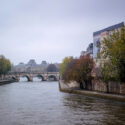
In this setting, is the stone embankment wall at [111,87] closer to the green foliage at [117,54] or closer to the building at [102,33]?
the green foliage at [117,54]

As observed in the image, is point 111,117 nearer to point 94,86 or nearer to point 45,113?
point 45,113

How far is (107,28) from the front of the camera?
3022 inches

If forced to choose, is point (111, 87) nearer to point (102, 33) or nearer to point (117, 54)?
point (117, 54)

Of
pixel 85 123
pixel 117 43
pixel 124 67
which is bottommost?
pixel 85 123

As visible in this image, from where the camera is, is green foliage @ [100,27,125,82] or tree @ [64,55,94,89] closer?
green foliage @ [100,27,125,82]

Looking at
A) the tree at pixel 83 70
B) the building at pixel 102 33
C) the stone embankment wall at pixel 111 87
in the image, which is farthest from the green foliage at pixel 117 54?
the building at pixel 102 33

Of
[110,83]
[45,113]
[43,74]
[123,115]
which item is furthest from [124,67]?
[43,74]

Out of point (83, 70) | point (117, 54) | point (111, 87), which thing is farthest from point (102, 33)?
point (117, 54)

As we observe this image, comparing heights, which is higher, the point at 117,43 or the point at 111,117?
the point at 117,43

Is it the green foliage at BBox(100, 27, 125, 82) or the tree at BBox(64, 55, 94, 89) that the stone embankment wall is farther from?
the green foliage at BBox(100, 27, 125, 82)

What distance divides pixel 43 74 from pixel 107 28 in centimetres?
6574

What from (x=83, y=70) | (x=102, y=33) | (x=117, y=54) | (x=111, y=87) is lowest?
(x=111, y=87)

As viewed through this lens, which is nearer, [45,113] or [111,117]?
[111,117]

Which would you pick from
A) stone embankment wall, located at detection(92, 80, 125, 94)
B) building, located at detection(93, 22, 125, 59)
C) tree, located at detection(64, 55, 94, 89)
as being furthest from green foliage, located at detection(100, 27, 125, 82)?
building, located at detection(93, 22, 125, 59)
